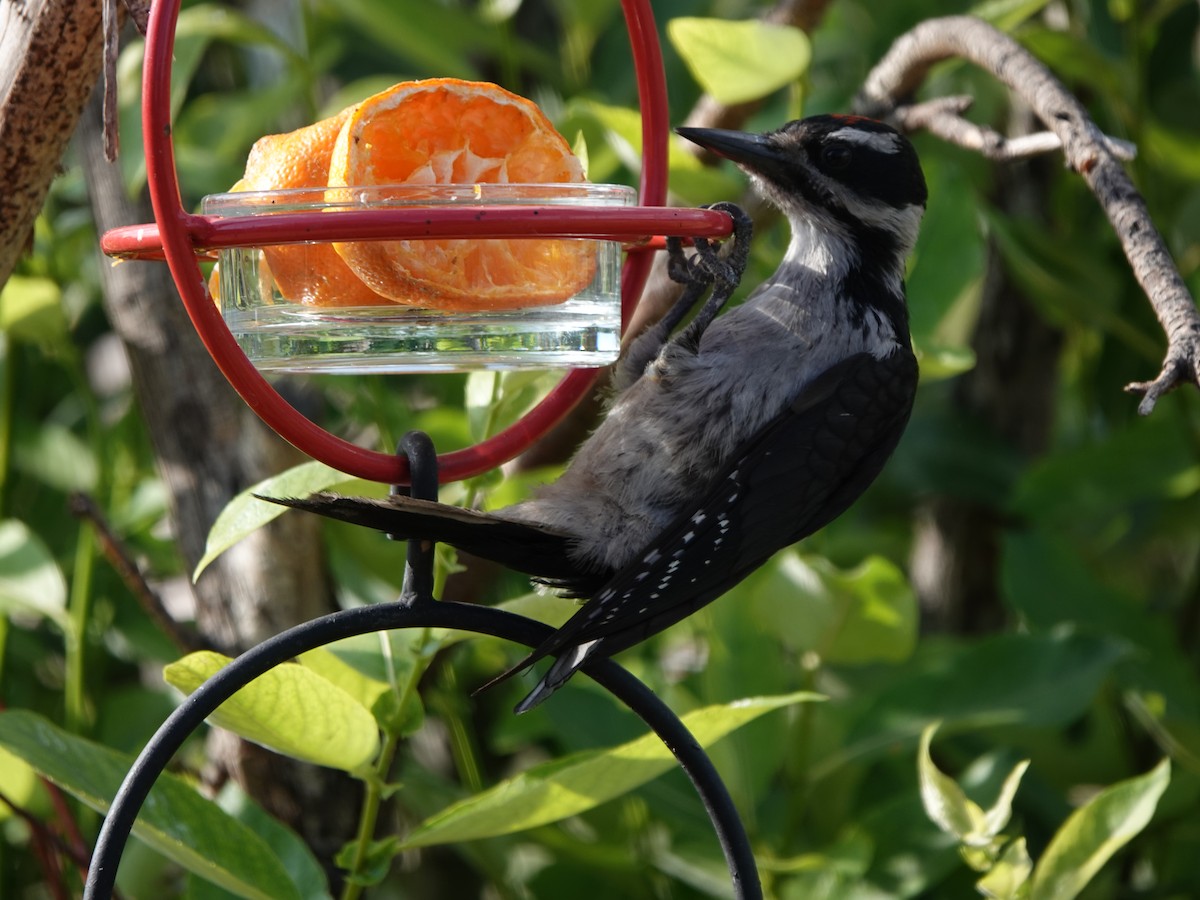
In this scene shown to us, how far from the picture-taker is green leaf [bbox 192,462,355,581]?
163cm

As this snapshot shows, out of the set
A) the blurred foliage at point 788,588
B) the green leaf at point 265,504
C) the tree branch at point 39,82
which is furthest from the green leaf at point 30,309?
the green leaf at point 265,504

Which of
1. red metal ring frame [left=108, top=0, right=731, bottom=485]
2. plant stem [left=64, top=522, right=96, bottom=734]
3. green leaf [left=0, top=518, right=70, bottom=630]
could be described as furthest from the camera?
plant stem [left=64, top=522, right=96, bottom=734]

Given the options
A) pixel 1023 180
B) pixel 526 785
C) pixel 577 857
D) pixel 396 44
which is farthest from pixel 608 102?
pixel 526 785

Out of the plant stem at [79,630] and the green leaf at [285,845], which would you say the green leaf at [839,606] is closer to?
the green leaf at [285,845]

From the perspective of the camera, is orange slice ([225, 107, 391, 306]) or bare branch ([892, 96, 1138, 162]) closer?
orange slice ([225, 107, 391, 306])

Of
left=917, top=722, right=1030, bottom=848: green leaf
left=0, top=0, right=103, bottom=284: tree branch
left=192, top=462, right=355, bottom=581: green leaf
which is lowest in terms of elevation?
left=917, top=722, right=1030, bottom=848: green leaf

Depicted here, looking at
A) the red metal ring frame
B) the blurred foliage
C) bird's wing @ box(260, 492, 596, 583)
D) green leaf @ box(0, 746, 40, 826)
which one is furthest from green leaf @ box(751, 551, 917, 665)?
green leaf @ box(0, 746, 40, 826)

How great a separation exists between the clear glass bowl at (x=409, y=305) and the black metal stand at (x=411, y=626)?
113 millimetres

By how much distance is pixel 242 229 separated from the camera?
4.41 ft

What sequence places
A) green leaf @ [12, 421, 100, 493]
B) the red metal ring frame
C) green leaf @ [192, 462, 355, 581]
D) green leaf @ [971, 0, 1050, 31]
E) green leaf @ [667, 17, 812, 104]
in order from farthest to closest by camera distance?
1. green leaf @ [12, 421, 100, 493]
2. green leaf @ [971, 0, 1050, 31]
3. green leaf @ [667, 17, 812, 104]
4. green leaf @ [192, 462, 355, 581]
5. the red metal ring frame

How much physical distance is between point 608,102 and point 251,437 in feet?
3.84

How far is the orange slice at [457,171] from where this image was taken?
1.51 meters

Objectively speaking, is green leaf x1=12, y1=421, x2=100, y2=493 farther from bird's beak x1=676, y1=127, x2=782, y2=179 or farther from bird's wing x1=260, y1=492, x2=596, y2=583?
bird's beak x1=676, y1=127, x2=782, y2=179

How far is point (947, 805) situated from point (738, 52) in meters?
1.09
